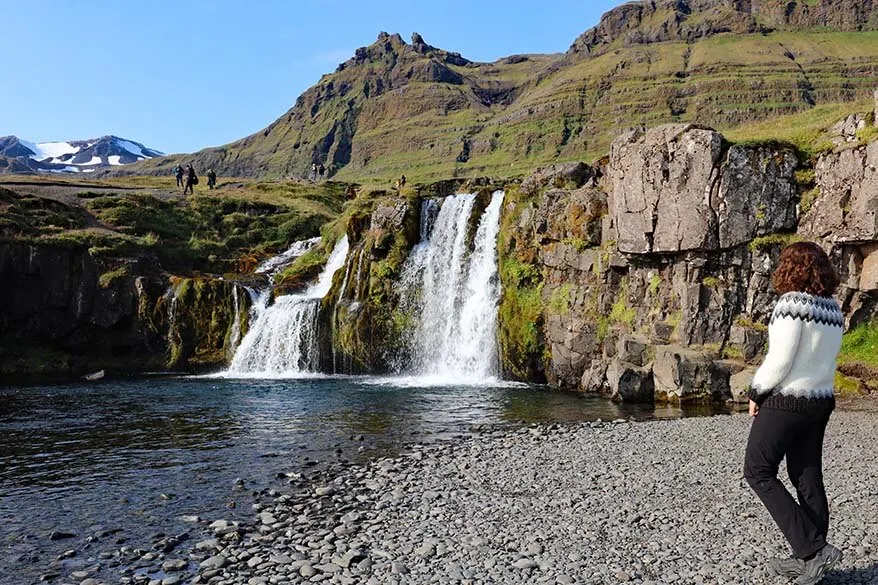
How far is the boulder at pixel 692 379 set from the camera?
2516 centimetres

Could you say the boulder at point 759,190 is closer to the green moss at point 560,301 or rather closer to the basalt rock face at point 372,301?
the green moss at point 560,301

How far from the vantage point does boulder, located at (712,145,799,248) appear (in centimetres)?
2564

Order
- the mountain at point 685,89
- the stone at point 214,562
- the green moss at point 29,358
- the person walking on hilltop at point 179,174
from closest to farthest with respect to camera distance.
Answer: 1. the stone at point 214,562
2. the green moss at point 29,358
3. the person walking on hilltop at point 179,174
4. the mountain at point 685,89

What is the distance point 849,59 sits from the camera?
15888cm

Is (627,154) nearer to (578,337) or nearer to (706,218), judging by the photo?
(706,218)

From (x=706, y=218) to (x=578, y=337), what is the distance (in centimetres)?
777

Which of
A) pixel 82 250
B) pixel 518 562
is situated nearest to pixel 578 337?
pixel 518 562

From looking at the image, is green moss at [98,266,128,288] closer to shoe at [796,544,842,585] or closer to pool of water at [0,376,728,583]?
pool of water at [0,376,728,583]

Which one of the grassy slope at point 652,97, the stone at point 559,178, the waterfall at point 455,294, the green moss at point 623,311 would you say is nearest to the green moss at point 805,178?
the green moss at point 623,311

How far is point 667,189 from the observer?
27.3 m

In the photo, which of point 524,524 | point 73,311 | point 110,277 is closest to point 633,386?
point 524,524

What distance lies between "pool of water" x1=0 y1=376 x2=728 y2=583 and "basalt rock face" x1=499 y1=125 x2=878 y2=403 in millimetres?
2517

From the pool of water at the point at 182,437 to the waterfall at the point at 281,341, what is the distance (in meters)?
4.22

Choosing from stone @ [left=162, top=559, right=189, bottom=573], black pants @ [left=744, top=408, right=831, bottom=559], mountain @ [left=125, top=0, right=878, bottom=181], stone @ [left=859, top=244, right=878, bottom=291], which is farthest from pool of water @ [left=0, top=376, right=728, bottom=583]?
mountain @ [left=125, top=0, right=878, bottom=181]
